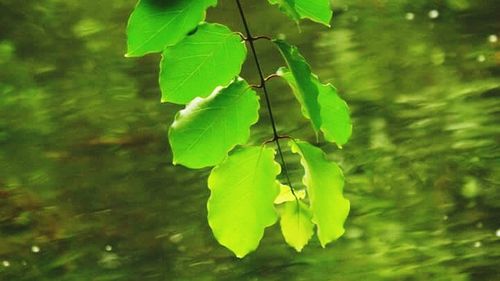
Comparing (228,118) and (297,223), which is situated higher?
(228,118)

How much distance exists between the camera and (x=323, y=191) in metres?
0.46

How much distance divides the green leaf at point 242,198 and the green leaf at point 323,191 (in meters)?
0.02

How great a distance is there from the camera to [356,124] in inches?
52.1

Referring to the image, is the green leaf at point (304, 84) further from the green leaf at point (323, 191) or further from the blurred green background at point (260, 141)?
the blurred green background at point (260, 141)

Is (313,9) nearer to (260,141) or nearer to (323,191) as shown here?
(323,191)

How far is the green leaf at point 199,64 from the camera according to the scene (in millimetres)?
433

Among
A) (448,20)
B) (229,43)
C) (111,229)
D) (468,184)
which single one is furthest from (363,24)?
(229,43)

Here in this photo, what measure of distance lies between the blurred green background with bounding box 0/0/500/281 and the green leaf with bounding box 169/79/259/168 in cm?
80

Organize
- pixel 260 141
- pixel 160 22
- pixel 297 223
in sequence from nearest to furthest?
pixel 160 22, pixel 297 223, pixel 260 141

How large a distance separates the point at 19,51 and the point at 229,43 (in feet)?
3.26

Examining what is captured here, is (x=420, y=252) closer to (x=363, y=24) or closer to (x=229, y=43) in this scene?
(x=363, y=24)

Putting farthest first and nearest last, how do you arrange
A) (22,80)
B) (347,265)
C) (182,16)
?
(22,80) → (347,265) → (182,16)

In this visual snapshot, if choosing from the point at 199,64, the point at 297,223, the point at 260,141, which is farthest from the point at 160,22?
A: the point at 260,141

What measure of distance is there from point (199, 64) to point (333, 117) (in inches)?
4.0
